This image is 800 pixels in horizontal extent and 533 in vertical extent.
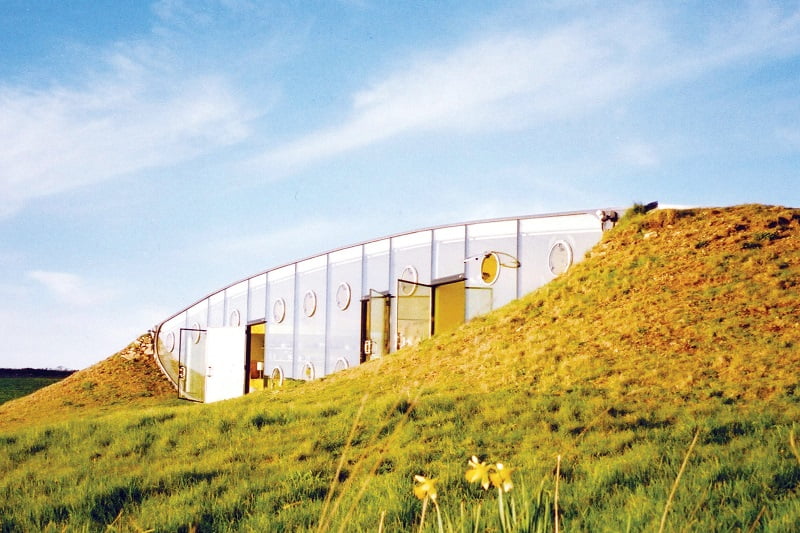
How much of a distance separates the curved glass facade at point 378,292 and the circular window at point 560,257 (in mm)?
25

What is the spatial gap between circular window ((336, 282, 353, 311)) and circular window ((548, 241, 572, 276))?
722cm

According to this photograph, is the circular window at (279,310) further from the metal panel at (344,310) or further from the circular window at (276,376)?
the metal panel at (344,310)

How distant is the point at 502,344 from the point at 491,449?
5918mm

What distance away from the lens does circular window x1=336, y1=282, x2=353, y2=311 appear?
21.2 meters

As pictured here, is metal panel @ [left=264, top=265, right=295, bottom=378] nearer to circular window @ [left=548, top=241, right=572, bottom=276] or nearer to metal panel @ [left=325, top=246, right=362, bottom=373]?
metal panel @ [left=325, top=246, right=362, bottom=373]

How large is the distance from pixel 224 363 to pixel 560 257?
14.9m

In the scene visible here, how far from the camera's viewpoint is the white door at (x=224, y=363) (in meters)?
25.1

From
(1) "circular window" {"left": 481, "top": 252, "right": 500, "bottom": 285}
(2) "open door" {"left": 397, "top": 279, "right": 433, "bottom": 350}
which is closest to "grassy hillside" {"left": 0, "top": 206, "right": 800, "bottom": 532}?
(1) "circular window" {"left": 481, "top": 252, "right": 500, "bottom": 285}

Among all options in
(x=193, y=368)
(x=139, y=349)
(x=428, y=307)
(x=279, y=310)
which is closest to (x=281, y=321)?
(x=279, y=310)

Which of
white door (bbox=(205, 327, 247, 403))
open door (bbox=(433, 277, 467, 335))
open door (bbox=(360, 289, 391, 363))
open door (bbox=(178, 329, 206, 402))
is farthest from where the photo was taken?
open door (bbox=(178, 329, 206, 402))

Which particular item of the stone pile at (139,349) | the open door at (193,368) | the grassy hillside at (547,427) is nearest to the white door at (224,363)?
the open door at (193,368)

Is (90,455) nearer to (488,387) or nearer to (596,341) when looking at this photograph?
(488,387)

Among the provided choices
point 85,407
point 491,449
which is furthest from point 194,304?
point 491,449

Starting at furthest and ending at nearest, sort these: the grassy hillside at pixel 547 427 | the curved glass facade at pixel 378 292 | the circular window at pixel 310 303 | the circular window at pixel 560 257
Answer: the circular window at pixel 310 303, the curved glass facade at pixel 378 292, the circular window at pixel 560 257, the grassy hillside at pixel 547 427
